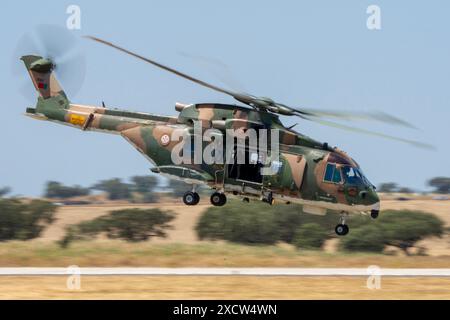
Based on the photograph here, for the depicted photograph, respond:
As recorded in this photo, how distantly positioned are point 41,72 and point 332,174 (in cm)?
1289

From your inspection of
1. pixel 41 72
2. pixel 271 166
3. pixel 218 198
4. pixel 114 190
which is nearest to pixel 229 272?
pixel 218 198

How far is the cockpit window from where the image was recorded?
33406 millimetres

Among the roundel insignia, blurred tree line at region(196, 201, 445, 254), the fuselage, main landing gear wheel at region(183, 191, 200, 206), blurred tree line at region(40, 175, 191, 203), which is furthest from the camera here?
blurred tree line at region(40, 175, 191, 203)

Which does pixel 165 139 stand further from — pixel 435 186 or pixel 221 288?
pixel 435 186

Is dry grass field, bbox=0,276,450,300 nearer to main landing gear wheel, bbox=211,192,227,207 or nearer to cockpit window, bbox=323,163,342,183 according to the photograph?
cockpit window, bbox=323,163,342,183

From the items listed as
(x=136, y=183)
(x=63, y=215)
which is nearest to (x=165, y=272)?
(x=63, y=215)

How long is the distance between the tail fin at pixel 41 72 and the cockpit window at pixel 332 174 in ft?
37.7

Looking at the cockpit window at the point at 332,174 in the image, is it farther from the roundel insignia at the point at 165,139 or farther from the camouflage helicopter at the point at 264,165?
the roundel insignia at the point at 165,139

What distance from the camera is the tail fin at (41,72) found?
123ft

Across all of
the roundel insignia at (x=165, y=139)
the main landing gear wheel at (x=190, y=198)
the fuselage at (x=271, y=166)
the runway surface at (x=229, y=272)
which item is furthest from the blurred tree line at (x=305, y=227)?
the roundel insignia at (x=165, y=139)

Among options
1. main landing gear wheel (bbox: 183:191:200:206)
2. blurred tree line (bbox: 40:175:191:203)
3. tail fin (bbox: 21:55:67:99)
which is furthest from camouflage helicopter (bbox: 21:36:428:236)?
blurred tree line (bbox: 40:175:191:203)

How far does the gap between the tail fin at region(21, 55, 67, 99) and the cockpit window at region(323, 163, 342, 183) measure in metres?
11.5

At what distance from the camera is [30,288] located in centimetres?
2783
